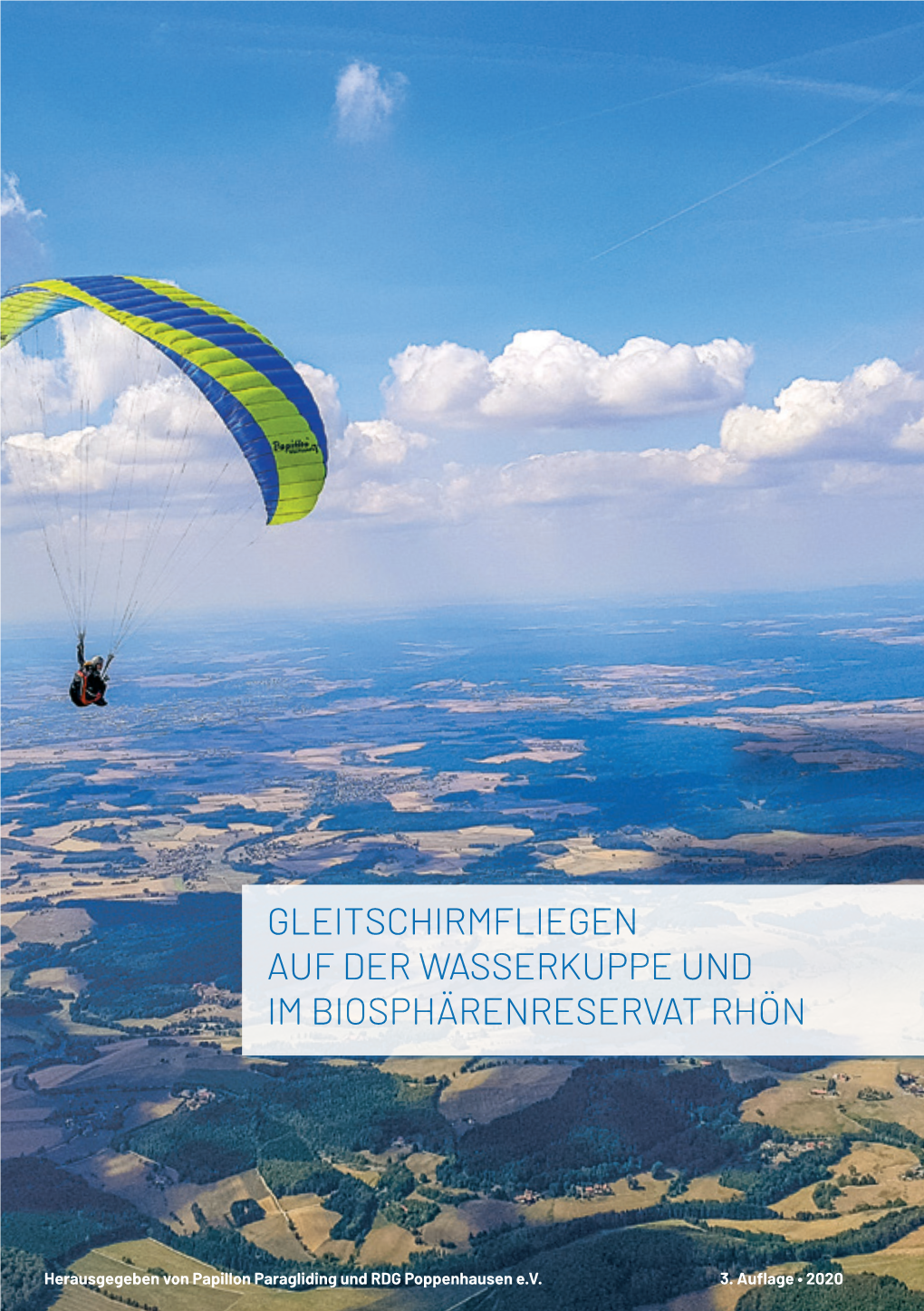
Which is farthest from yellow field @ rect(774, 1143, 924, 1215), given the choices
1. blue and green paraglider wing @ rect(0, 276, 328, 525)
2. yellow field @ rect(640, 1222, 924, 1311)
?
blue and green paraglider wing @ rect(0, 276, 328, 525)

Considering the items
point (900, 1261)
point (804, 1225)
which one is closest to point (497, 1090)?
point (804, 1225)

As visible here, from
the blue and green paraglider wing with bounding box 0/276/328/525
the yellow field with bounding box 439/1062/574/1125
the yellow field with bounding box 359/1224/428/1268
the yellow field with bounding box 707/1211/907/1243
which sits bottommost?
the yellow field with bounding box 707/1211/907/1243

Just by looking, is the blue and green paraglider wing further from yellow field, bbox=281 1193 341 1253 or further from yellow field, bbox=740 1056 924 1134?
yellow field, bbox=740 1056 924 1134

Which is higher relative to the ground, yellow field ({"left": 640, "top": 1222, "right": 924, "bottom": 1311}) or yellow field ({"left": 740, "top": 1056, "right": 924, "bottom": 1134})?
yellow field ({"left": 740, "top": 1056, "right": 924, "bottom": 1134})

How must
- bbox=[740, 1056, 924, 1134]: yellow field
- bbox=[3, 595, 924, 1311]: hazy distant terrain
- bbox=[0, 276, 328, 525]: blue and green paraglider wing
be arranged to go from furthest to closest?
bbox=[740, 1056, 924, 1134]: yellow field < bbox=[3, 595, 924, 1311]: hazy distant terrain < bbox=[0, 276, 328, 525]: blue and green paraglider wing

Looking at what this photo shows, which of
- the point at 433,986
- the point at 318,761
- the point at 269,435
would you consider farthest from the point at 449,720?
the point at 269,435

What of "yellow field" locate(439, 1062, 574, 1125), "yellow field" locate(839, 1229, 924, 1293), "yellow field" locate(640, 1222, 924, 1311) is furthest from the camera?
"yellow field" locate(439, 1062, 574, 1125)

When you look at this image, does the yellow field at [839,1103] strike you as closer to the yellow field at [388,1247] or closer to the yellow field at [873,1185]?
the yellow field at [873,1185]

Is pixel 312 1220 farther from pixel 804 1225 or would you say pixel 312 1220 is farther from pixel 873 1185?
pixel 873 1185
